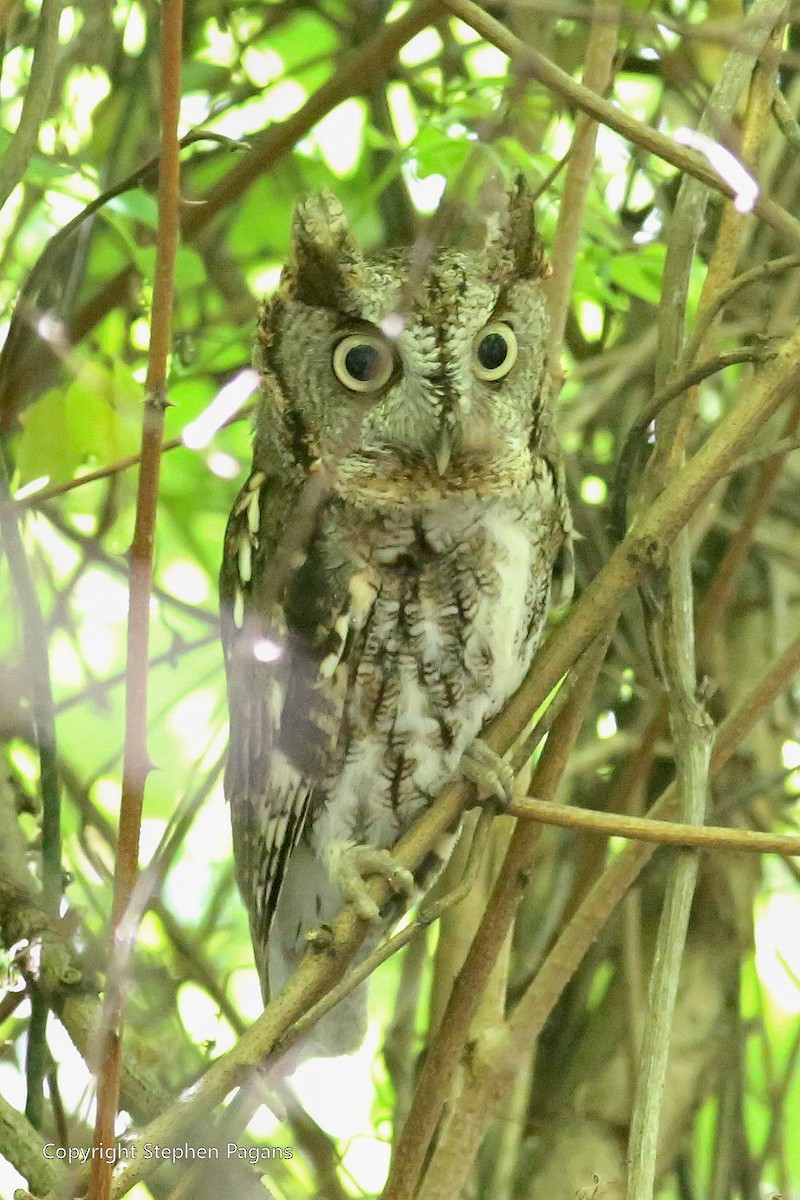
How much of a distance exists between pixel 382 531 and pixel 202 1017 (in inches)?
28.0

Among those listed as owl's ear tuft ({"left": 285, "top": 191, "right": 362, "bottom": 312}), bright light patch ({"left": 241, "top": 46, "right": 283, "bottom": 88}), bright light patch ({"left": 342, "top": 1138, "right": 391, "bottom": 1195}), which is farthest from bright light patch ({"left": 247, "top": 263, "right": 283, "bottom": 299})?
bright light patch ({"left": 342, "top": 1138, "right": 391, "bottom": 1195})

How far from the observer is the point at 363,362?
1541 millimetres

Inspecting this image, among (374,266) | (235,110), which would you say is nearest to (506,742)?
(374,266)

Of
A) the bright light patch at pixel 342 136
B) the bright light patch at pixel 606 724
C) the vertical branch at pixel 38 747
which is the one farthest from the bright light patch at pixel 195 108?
the bright light patch at pixel 606 724

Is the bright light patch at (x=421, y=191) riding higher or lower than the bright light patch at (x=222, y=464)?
higher

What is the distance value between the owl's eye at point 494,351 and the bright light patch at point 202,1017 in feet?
2.87

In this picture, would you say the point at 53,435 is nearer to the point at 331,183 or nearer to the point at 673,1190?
the point at 331,183

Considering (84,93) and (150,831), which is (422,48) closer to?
(84,93)

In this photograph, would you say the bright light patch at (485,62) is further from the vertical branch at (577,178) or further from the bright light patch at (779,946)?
the bright light patch at (779,946)

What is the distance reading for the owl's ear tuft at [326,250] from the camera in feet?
4.96

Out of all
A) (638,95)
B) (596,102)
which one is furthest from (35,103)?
(638,95)

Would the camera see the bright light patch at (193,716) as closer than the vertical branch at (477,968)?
No

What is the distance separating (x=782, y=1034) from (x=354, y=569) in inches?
45.0

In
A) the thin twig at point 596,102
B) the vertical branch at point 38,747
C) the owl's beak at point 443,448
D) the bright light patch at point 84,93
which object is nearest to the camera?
the thin twig at point 596,102
